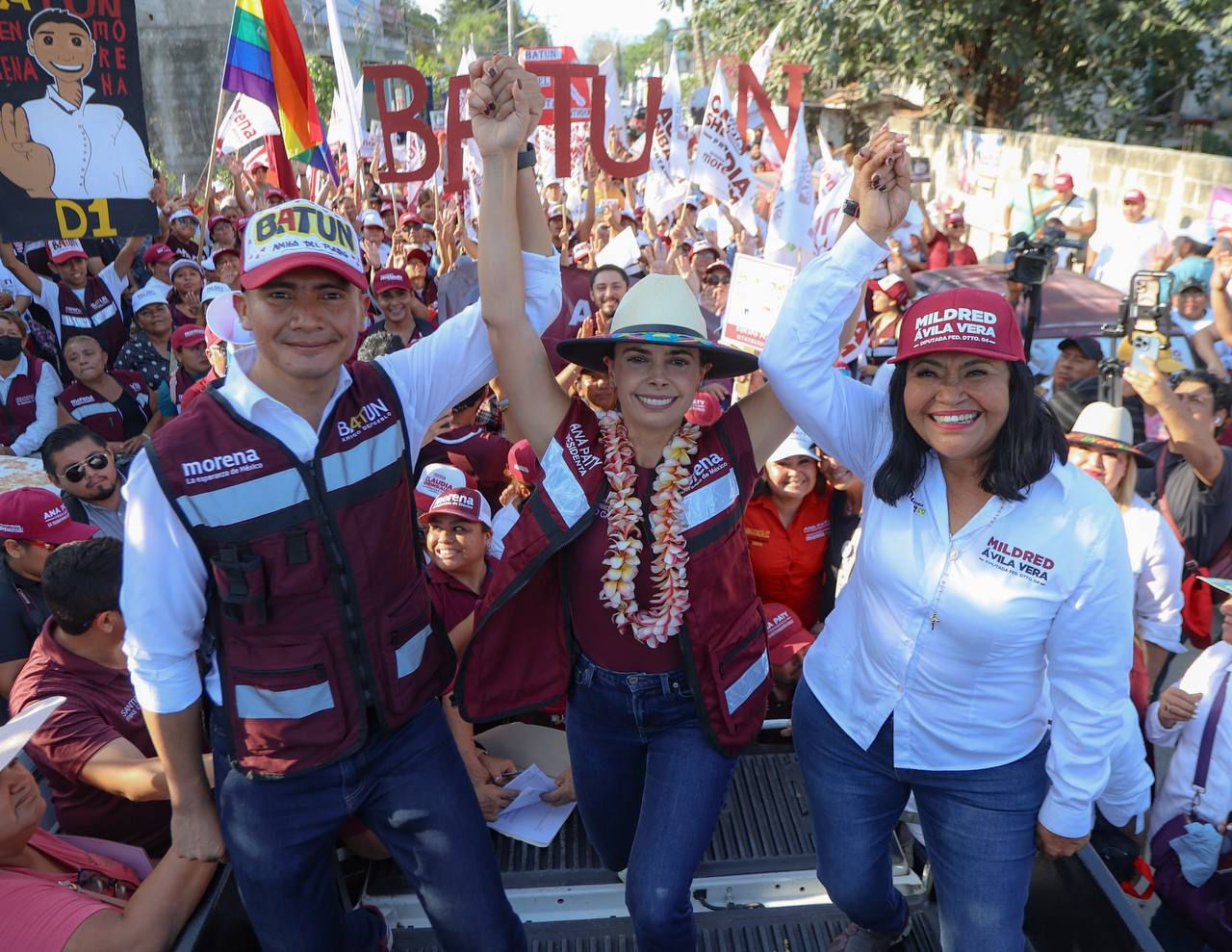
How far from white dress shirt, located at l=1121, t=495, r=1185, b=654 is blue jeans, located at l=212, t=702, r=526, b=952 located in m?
2.50

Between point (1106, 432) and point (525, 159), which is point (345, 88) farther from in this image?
point (1106, 432)

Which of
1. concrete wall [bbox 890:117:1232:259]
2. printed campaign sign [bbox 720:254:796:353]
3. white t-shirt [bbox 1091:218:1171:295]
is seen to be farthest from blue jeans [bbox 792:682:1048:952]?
concrete wall [bbox 890:117:1232:259]

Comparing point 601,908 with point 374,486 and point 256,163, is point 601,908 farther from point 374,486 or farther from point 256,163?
point 256,163

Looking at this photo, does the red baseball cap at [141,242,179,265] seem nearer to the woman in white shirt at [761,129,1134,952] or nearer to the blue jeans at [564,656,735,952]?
the blue jeans at [564,656,735,952]

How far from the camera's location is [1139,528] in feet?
11.4

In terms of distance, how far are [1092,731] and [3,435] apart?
631cm

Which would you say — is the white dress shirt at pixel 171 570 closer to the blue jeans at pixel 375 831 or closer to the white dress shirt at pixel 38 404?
the blue jeans at pixel 375 831

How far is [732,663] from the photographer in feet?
8.39

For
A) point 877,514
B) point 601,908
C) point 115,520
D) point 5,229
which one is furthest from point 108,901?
point 5,229

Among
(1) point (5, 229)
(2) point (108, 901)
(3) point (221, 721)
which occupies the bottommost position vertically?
(2) point (108, 901)

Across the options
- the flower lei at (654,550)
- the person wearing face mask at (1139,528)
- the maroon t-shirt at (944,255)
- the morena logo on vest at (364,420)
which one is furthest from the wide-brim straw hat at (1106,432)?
the maroon t-shirt at (944,255)

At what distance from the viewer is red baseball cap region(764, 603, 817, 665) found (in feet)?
12.8

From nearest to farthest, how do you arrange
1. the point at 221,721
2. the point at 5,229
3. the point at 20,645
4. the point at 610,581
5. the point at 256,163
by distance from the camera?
1. the point at 221,721
2. the point at 610,581
3. the point at 20,645
4. the point at 5,229
5. the point at 256,163

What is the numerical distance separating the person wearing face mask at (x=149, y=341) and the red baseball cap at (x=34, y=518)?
10.9 ft
